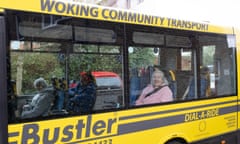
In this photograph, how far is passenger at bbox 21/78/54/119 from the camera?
11.3ft

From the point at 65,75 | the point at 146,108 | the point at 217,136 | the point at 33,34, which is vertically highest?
the point at 33,34

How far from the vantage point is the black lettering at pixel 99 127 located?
12.9 ft

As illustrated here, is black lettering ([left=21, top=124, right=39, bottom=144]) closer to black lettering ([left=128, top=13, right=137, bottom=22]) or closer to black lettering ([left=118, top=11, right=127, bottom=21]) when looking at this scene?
black lettering ([left=118, top=11, right=127, bottom=21])

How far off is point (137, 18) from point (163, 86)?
1067 millimetres

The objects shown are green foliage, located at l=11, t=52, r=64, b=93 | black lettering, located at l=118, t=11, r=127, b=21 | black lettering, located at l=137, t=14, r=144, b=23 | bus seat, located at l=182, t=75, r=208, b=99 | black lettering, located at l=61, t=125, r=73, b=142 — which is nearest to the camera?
green foliage, located at l=11, t=52, r=64, b=93

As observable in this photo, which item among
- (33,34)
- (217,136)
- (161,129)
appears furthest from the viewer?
(217,136)

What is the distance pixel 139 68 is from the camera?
4543 millimetres

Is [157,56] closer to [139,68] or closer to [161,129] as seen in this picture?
[139,68]

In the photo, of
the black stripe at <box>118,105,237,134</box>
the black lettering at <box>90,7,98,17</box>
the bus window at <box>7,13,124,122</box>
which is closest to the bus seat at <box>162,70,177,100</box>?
the black stripe at <box>118,105,237,134</box>

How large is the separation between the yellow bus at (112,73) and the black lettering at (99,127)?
0.01 metres

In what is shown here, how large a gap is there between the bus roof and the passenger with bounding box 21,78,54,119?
2.43 ft

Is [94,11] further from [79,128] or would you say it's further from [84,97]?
[79,128]

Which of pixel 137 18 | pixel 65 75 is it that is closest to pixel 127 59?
pixel 137 18

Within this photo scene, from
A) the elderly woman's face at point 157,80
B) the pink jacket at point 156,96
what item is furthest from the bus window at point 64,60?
the elderly woman's face at point 157,80
